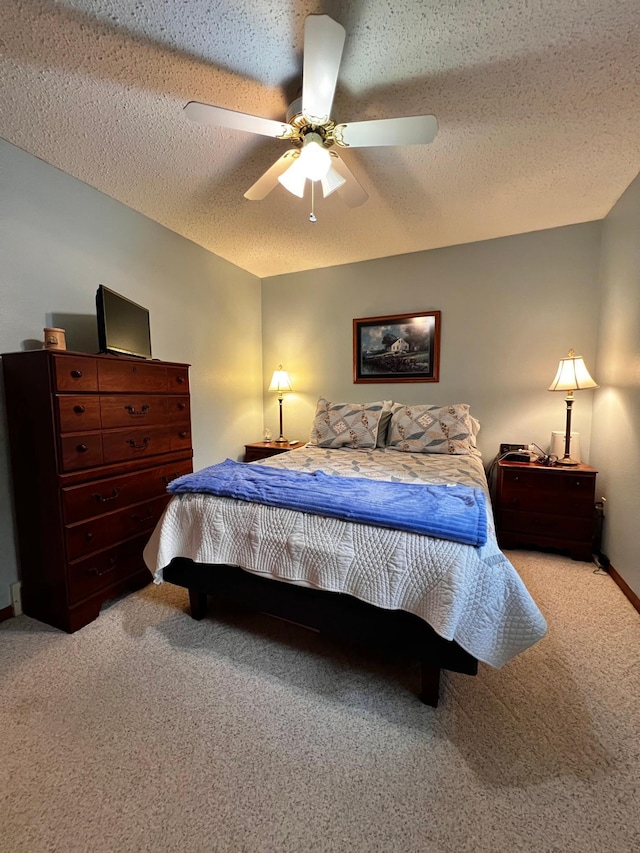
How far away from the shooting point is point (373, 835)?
0.91 m

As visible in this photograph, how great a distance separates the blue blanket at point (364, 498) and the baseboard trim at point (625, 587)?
1.19 meters

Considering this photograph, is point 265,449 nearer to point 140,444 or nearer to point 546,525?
point 140,444

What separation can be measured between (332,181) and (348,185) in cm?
9

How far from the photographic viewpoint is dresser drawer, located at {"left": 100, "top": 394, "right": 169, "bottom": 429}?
6.13 ft

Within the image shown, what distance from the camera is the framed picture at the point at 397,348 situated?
127 inches

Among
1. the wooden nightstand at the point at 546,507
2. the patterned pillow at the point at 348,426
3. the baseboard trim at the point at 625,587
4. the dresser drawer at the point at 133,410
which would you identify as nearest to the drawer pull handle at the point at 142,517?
the dresser drawer at the point at 133,410

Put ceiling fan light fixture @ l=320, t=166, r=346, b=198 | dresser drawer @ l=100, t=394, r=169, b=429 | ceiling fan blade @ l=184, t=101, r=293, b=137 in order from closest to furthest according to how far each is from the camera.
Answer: ceiling fan blade @ l=184, t=101, r=293, b=137 < ceiling fan light fixture @ l=320, t=166, r=346, b=198 < dresser drawer @ l=100, t=394, r=169, b=429

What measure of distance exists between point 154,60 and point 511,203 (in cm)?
230

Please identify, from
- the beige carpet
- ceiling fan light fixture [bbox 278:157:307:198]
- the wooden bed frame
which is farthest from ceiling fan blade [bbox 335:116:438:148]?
the beige carpet

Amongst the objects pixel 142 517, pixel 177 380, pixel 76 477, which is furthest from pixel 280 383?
pixel 76 477

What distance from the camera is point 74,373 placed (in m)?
1.68

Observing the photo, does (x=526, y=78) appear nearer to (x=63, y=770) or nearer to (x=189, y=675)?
(x=189, y=675)

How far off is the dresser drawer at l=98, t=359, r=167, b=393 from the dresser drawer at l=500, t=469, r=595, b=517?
8.60ft

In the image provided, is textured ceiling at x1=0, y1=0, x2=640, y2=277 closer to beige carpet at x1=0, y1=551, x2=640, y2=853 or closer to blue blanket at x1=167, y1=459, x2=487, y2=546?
blue blanket at x1=167, y1=459, x2=487, y2=546
